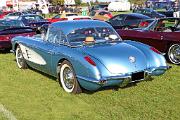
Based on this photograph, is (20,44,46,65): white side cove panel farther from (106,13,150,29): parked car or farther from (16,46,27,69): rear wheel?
(106,13,150,29): parked car

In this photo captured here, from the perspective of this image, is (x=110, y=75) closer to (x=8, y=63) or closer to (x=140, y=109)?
(x=140, y=109)

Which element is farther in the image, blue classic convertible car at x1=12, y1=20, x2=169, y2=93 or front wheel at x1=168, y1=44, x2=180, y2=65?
front wheel at x1=168, y1=44, x2=180, y2=65

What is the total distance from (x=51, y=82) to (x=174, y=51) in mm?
3521

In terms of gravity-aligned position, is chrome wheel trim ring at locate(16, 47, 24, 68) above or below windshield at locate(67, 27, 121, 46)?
below

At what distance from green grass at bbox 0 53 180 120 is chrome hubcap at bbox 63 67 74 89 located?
0.63 feet

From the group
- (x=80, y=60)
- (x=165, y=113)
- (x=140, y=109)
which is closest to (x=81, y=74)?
(x=80, y=60)

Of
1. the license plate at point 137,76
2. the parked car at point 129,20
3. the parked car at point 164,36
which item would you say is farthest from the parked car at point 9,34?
the parked car at point 129,20

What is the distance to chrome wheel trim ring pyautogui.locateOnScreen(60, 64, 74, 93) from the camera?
21.6ft

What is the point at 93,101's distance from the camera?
6.01 metres

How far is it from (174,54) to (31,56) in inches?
149

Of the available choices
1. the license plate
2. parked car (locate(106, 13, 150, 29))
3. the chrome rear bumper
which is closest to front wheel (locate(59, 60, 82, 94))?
the chrome rear bumper

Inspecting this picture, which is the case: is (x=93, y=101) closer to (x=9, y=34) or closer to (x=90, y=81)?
(x=90, y=81)

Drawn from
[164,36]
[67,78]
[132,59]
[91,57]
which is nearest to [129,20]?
[164,36]

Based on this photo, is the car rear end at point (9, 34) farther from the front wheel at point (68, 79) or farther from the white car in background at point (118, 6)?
the white car in background at point (118, 6)
